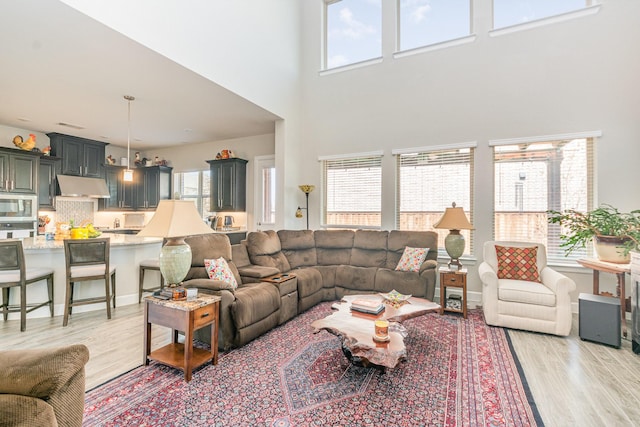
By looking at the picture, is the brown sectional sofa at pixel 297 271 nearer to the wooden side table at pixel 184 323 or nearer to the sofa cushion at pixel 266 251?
the sofa cushion at pixel 266 251

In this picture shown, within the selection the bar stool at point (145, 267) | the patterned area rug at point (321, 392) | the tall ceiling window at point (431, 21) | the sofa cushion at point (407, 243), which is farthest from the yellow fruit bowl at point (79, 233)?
the tall ceiling window at point (431, 21)

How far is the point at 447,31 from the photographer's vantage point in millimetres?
4668

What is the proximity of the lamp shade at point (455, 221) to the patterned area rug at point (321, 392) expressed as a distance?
146 cm

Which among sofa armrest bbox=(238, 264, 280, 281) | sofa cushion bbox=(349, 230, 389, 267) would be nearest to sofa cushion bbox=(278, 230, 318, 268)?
sofa cushion bbox=(349, 230, 389, 267)

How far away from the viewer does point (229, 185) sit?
633 centimetres

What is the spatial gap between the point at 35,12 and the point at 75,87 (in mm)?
1720

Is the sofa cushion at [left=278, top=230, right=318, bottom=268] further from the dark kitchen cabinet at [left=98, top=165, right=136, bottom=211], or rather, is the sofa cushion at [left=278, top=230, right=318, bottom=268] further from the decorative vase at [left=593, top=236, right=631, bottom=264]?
the dark kitchen cabinet at [left=98, top=165, right=136, bottom=211]

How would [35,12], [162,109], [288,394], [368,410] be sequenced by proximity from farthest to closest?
[162,109] → [35,12] → [288,394] → [368,410]

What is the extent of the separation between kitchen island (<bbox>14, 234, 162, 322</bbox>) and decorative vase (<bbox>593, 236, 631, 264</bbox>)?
5.01 m

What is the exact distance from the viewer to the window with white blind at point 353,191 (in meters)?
5.14

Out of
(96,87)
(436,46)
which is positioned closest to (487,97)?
(436,46)

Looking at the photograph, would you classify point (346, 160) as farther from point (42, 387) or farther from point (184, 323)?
point (42, 387)

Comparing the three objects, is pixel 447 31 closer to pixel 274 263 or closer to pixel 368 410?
pixel 274 263

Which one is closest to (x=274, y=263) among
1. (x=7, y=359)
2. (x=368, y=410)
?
(x=368, y=410)
